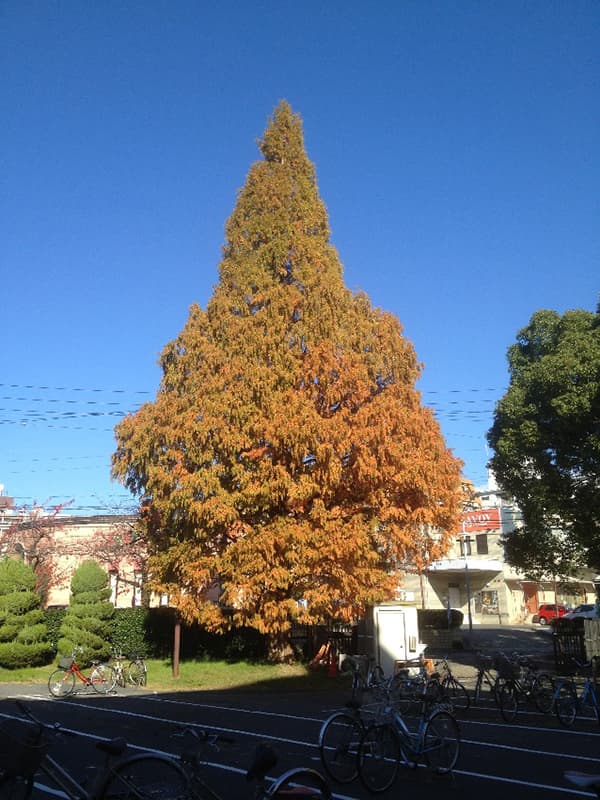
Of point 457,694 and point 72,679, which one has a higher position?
point 457,694

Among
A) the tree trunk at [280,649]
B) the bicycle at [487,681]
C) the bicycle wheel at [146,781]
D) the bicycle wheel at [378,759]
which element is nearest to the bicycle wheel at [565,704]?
the bicycle at [487,681]

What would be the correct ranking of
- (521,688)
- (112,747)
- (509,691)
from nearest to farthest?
(112,747) < (509,691) < (521,688)

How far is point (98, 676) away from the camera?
17.9m

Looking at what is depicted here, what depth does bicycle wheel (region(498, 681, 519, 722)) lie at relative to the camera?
12188 millimetres

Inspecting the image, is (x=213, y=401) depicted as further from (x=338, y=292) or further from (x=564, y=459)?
(x=564, y=459)

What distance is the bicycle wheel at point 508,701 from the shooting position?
40.0ft

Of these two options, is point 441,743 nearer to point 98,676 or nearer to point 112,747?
point 112,747

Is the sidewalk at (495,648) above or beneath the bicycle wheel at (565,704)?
beneath

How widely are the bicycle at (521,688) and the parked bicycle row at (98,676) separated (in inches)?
393

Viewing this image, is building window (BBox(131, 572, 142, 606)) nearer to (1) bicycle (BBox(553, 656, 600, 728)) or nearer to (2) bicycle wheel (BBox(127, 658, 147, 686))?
(2) bicycle wheel (BBox(127, 658, 147, 686))

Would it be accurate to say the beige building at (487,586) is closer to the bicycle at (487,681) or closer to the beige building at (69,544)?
the beige building at (69,544)

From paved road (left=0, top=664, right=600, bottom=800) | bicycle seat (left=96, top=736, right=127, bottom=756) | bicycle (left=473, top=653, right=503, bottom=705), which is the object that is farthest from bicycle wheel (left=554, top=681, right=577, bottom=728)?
bicycle seat (left=96, top=736, right=127, bottom=756)

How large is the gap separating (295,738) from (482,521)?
4471 cm

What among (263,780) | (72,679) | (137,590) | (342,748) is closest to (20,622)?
(72,679)
